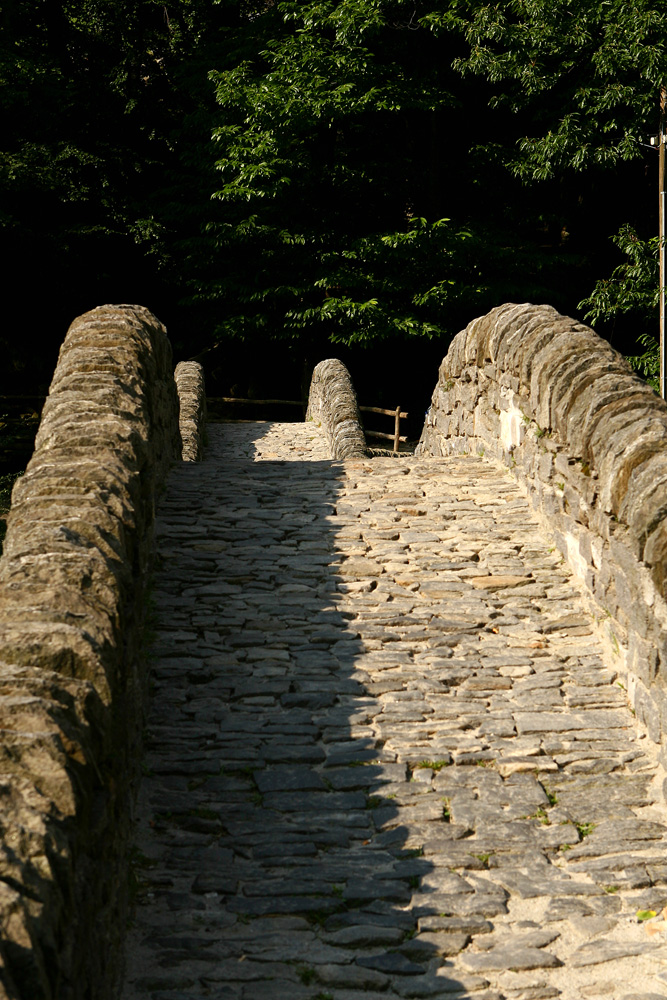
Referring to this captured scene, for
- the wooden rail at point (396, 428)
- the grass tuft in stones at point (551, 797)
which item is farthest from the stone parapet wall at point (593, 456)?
the wooden rail at point (396, 428)

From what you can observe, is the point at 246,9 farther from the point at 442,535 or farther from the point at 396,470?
the point at 442,535

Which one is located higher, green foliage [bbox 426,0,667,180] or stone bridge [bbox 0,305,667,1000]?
green foliage [bbox 426,0,667,180]

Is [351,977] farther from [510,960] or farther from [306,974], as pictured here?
[510,960]

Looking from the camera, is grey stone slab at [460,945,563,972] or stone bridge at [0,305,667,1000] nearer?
stone bridge at [0,305,667,1000]

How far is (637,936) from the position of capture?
3.11m

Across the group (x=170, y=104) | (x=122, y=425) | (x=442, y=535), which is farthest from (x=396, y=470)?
(x=170, y=104)

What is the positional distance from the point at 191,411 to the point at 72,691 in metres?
9.94

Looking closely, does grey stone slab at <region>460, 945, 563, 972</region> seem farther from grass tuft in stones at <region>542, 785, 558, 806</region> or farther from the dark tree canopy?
the dark tree canopy

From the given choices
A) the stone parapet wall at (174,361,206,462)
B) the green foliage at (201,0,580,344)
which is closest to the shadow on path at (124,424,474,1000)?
the stone parapet wall at (174,361,206,462)

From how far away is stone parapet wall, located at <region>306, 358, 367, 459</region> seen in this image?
11039mm

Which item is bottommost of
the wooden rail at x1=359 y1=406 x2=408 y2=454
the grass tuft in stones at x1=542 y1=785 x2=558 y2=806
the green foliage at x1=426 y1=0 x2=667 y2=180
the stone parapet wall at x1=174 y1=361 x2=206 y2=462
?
the grass tuft in stones at x1=542 y1=785 x2=558 y2=806

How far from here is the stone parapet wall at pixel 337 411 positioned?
435 inches

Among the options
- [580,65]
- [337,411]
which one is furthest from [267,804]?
[580,65]

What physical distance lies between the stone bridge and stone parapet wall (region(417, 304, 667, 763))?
25mm
